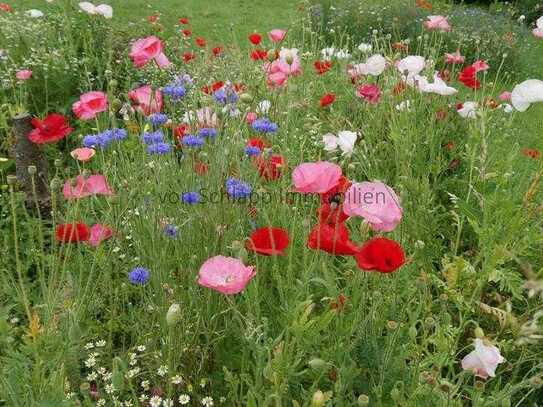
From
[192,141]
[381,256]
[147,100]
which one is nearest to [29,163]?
[147,100]

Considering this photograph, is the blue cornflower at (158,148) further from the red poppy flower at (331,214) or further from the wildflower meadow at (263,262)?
the red poppy flower at (331,214)

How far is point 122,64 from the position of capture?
3.88m

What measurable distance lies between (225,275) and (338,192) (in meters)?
0.45

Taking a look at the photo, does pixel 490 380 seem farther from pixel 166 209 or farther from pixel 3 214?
pixel 3 214

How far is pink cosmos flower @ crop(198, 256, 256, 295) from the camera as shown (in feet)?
4.06

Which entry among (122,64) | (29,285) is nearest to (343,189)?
(29,285)

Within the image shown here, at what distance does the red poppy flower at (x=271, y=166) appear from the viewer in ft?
6.18

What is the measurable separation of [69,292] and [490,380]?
3.95 ft

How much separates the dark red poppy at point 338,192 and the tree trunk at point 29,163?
126cm

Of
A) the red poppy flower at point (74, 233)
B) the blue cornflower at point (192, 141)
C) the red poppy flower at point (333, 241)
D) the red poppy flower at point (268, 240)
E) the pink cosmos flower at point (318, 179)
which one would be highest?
the pink cosmos flower at point (318, 179)

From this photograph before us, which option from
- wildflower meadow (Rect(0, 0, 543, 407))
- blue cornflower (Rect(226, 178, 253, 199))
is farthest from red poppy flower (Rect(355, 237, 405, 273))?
blue cornflower (Rect(226, 178, 253, 199))

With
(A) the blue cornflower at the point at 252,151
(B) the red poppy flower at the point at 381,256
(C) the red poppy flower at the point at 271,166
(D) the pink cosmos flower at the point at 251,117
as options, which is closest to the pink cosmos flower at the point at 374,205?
(B) the red poppy flower at the point at 381,256

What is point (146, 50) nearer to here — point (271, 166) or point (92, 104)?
point (92, 104)

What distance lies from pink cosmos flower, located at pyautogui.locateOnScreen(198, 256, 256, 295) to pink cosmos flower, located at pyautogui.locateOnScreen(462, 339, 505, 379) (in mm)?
460
